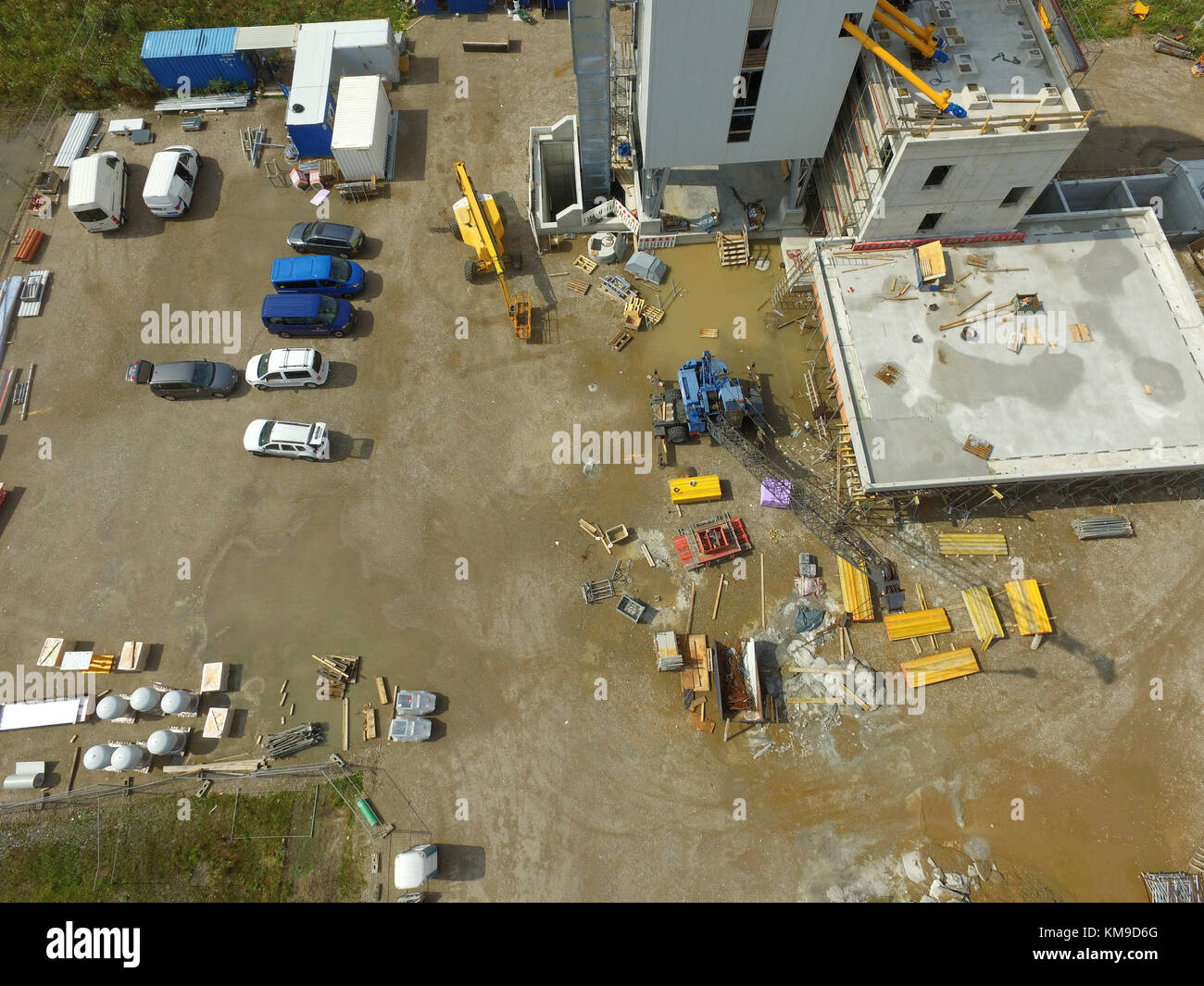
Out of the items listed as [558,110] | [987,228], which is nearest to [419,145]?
[558,110]

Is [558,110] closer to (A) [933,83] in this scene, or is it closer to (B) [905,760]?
(A) [933,83]

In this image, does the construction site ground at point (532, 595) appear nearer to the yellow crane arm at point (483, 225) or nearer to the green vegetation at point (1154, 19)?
the yellow crane arm at point (483, 225)

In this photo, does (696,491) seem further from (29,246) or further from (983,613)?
(29,246)

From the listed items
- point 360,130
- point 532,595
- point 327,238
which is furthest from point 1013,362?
point 360,130

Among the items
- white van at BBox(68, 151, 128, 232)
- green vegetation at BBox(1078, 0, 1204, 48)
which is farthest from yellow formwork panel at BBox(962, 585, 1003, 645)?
white van at BBox(68, 151, 128, 232)

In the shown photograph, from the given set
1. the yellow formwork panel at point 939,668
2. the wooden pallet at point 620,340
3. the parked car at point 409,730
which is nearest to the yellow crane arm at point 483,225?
the wooden pallet at point 620,340
